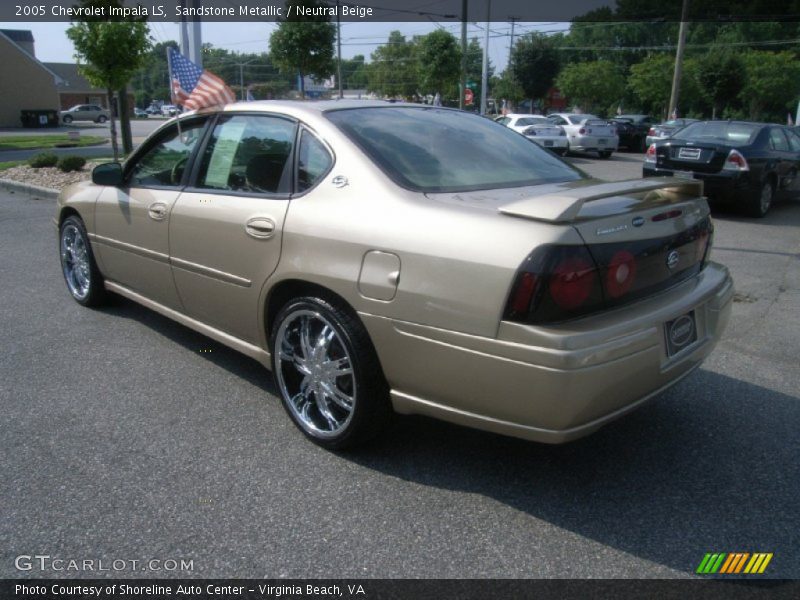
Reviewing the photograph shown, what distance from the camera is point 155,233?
414 cm

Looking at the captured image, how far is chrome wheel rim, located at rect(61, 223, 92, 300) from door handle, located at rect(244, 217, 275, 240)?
91.7 inches

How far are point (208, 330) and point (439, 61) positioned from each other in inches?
1339

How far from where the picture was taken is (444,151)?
342 cm

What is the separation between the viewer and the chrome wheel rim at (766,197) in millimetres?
10339

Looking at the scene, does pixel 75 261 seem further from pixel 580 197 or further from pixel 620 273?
pixel 620 273

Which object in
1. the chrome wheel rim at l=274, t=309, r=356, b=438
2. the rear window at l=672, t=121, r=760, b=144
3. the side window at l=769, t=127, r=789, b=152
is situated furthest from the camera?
the side window at l=769, t=127, r=789, b=152

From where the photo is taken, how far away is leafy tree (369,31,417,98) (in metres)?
92.5

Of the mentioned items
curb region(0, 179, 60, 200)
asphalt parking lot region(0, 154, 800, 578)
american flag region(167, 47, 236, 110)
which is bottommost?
asphalt parking lot region(0, 154, 800, 578)

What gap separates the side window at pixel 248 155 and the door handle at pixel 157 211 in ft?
0.97

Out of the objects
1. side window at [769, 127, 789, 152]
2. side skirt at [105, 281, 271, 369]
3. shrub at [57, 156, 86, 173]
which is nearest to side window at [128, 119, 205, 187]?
side skirt at [105, 281, 271, 369]

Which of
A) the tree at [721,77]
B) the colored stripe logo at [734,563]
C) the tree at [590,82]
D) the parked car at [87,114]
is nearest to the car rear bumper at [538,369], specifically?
the colored stripe logo at [734,563]

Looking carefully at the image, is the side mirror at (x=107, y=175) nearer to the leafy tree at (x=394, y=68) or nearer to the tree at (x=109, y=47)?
the tree at (x=109, y=47)

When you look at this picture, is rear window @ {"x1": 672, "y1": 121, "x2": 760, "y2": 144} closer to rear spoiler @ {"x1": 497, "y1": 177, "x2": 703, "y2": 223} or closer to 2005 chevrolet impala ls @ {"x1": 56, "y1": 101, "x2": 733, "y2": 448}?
2005 chevrolet impala ls @ {"x1": 56, "y1": 101, "x2": 733, "y2": 448}

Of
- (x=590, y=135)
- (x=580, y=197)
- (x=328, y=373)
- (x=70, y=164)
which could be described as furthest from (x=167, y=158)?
(x=590, y=135)
